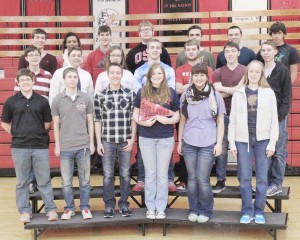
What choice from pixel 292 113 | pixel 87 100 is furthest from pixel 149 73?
pixel 292 113

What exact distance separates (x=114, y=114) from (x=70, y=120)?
0.40 m

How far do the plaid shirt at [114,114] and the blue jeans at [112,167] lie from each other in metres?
0.07

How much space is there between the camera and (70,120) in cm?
466

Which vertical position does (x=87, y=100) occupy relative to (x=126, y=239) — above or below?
above

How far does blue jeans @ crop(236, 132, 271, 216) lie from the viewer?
178 inches

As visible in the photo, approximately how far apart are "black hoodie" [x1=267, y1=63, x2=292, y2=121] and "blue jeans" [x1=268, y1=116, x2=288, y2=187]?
201mm

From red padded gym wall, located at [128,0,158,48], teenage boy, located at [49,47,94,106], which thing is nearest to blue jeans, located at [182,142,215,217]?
teenage boy, located at [49,47,94,106]

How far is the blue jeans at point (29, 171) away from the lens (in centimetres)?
465

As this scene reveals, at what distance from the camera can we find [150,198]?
15.6 ft

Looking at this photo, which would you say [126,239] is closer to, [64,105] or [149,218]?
[149,218]

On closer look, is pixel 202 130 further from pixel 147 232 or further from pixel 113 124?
pixel 147 232

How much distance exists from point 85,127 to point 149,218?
102 centimetres

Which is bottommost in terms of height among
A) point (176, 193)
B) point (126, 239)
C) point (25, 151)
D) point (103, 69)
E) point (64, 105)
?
point (126, 239)

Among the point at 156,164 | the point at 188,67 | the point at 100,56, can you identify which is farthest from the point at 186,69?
the point at 100,56
